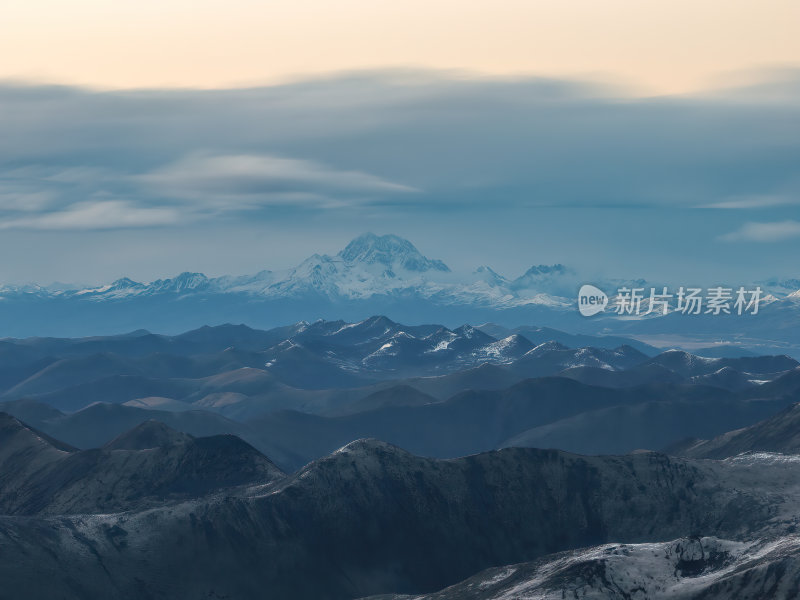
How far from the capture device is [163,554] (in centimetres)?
18762

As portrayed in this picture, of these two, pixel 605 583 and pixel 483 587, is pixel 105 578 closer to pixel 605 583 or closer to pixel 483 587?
pixel 483 587

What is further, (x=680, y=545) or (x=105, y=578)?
(x=105, y=578)

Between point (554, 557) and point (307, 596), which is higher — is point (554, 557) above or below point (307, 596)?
above

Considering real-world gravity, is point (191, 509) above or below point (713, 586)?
below

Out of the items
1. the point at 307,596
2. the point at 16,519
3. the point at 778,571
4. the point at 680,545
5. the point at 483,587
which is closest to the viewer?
the point at 778,571

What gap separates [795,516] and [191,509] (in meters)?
94.2

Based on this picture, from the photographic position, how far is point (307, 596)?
193750 mm

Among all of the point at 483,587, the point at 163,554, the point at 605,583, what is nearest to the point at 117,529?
the point at 163,554

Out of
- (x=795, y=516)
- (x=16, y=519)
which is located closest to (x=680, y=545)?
(x=795, y=516)

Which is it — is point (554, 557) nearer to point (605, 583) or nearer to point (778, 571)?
point (605, 583)

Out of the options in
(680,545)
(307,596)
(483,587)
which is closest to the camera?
(680,545)

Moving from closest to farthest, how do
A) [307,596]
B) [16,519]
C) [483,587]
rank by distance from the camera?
[483,587] → [16,519] → [307,596]

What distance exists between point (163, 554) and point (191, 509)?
12.1 meters

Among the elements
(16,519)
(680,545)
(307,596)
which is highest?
(680,545)
